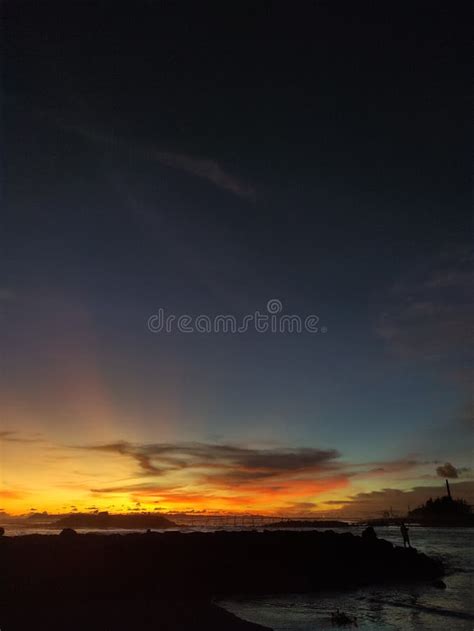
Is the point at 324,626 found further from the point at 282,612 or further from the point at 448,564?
the point at 448,564

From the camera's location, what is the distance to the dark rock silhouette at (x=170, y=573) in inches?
790

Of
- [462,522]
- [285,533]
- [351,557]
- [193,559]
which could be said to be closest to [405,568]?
[351,557]

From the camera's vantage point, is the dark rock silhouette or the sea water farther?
the sea water

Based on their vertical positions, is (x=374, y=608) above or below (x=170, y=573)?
below

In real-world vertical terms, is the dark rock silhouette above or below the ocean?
above

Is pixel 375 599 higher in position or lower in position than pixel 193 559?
lower

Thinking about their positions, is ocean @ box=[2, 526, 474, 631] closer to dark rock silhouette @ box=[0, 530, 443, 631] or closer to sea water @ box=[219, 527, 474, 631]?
sea water @ box=[219, 527, 474, 631]

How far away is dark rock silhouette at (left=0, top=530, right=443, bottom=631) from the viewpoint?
790 inches

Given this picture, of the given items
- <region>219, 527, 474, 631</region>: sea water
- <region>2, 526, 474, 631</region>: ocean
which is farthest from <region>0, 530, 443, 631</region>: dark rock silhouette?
<region>219, 527, 474, 631</region>: sea water

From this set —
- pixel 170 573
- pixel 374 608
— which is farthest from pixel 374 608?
pixel 170 573

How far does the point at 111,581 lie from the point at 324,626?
436 inches

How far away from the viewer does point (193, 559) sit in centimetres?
3067

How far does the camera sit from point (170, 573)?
28156 millimetres

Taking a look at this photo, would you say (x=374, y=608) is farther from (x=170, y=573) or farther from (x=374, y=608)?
(x=170, y=573)
